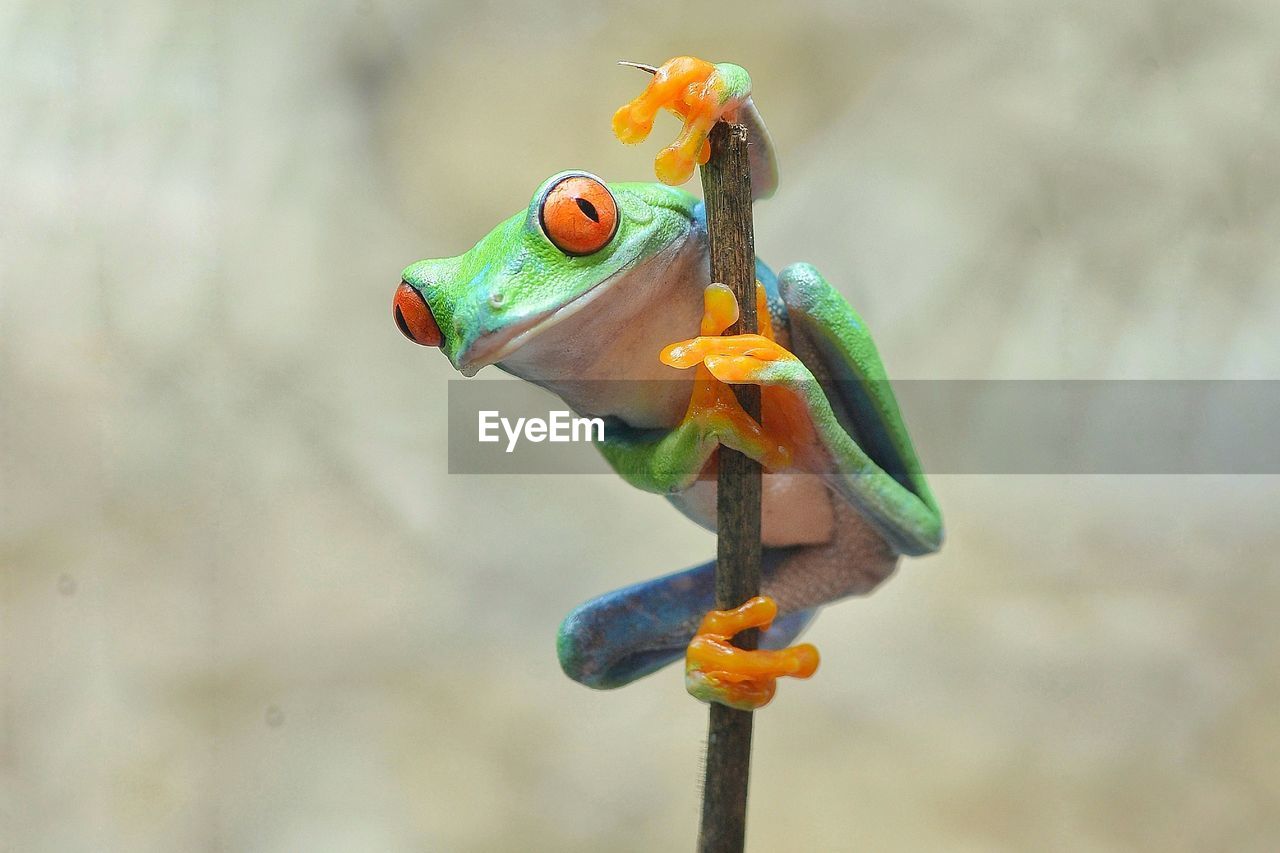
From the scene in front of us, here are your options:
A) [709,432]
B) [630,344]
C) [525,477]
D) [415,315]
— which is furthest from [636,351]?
[525,477]

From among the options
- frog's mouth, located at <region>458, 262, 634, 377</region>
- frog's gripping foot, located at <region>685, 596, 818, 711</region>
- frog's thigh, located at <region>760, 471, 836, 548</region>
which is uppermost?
frog's mouth, located at <region>458, 262, 634, 377</region>

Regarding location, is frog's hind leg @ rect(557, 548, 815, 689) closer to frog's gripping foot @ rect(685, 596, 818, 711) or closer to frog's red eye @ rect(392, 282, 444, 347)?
frog's gripping foot @ rect(685, 596, 818, 711)

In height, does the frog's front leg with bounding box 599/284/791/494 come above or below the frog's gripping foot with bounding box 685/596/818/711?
above

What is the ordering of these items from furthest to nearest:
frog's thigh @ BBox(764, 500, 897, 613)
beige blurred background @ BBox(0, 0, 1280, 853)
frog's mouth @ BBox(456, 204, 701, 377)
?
beige blurred background @ BBox(0, 0, 1280, 853), frog's thigh @ BBox(764, 500, 897, 613), frog's mouth @ BBox(456, 204, 701, 377)

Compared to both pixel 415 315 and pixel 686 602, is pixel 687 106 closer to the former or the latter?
pixel 415 315

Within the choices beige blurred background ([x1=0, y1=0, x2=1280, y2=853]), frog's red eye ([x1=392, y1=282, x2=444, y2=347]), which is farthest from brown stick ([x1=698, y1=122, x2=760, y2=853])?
beige blurred background ([x1=0, y1=0, x2=1280, y2=853])

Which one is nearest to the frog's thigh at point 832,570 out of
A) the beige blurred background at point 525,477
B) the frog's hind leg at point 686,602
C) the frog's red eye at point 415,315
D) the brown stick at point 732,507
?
the frog's hind leg at point 686,602

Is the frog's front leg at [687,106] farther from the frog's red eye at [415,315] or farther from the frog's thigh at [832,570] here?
the frog's thigh at [832,570]
